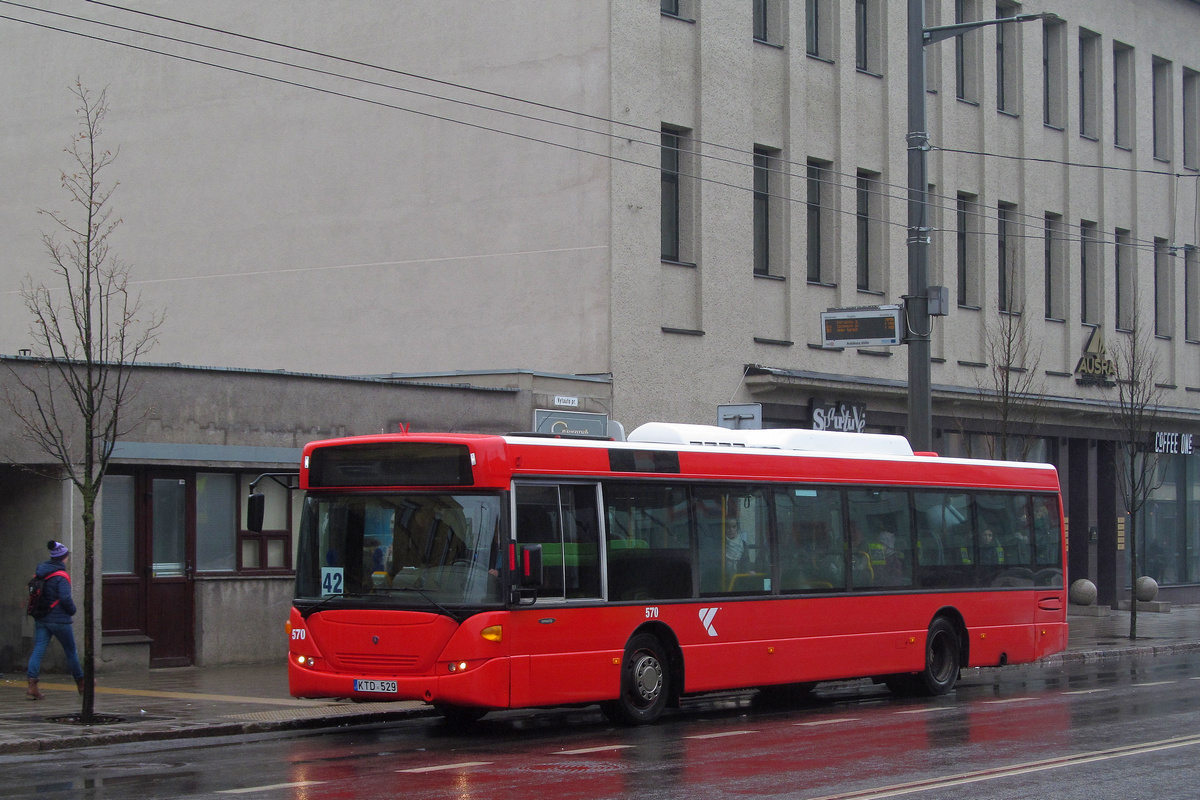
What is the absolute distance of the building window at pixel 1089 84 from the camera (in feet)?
117

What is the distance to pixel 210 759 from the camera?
12.1m

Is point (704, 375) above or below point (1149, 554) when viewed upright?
above

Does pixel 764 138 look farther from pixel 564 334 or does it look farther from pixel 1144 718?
pixel 1144 718

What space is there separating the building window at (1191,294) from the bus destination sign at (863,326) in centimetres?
1954

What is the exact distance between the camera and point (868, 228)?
29.2 meters

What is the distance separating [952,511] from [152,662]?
10002mm

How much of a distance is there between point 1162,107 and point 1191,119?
1461 mm

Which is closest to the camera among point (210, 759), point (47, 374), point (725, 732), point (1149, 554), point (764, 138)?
point (210, 759)

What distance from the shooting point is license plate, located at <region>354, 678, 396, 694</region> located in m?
13.1

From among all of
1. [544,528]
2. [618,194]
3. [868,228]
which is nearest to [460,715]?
[544,528]

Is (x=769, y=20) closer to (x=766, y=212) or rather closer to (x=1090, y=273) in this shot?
(x=766, y=212)

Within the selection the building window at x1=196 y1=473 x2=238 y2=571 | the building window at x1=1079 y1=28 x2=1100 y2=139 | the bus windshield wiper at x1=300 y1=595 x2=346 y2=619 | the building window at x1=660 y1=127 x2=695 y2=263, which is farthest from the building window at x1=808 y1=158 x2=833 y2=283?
the bus windshield wiper at x1=300 y1=595 x2=346 y2=619

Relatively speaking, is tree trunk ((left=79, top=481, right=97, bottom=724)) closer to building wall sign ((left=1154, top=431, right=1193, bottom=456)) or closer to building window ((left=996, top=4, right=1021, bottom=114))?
building window ((left=996, top=4, right=1021, bottom=114))

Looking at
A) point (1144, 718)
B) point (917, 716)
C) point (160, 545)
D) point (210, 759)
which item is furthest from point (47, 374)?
point (1144, 718)
